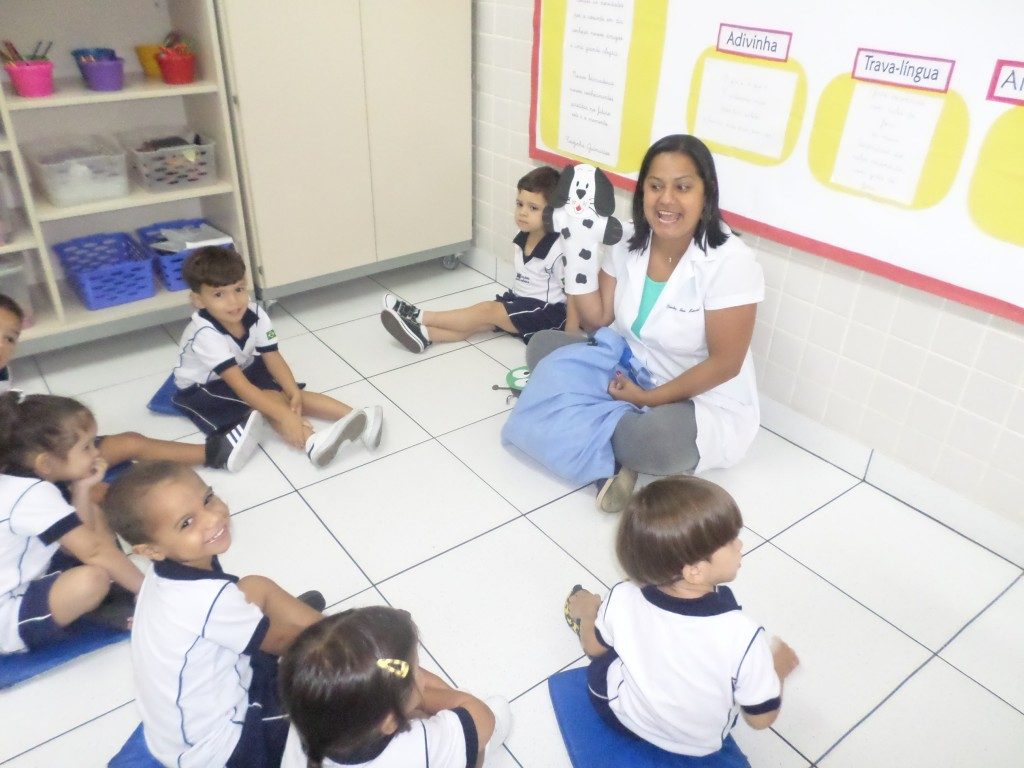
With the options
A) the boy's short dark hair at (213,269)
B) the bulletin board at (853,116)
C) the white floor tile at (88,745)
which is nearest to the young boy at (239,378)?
the boy's short dark hair at (213,269)

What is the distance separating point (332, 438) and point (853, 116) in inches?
62.2

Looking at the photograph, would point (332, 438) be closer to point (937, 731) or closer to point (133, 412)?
point (133, 412)

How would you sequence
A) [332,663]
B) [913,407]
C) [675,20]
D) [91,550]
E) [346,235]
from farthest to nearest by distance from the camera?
[346,235]
[675,20]
[913,407]
[91,550]
[332,663]

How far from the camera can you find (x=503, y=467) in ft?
7.14

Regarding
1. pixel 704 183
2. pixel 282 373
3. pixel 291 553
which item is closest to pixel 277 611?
pixel 291 553

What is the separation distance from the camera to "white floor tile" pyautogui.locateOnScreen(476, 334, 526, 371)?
2738mm

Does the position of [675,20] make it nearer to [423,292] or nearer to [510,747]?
[423,292]

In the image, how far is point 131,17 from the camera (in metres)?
2.69

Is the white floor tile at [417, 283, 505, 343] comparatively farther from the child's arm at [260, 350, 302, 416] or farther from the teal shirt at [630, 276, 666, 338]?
the teal shirt at [630, 276, 666, 338]

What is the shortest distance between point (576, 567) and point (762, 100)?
4.38 feet

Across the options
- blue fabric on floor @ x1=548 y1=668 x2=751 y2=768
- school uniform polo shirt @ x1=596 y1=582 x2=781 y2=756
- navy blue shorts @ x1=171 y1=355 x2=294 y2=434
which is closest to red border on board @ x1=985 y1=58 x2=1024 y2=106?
school uniform polo shirt @ x1=596 y1=582 x2=781 y2=756

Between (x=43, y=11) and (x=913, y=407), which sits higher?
(x=43, y=11)

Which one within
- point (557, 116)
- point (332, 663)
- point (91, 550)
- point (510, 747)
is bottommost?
point (510, 747)

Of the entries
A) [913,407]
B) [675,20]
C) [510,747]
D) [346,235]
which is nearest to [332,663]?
[510,747]
